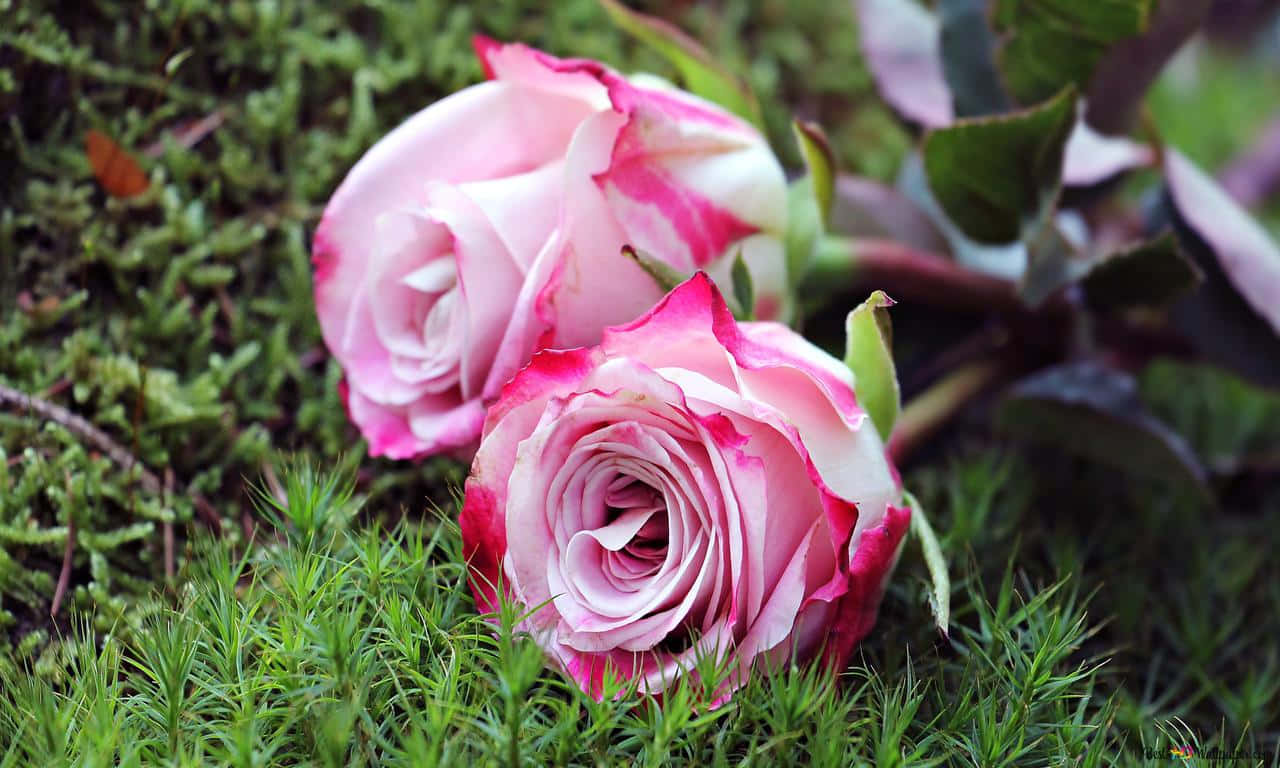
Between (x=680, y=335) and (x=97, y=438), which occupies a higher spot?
(x=680, y=335)

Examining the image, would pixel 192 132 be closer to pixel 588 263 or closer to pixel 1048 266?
pixel 588 263

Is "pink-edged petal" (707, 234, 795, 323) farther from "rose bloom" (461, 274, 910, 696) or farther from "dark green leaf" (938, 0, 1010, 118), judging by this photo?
"dark green leaf" (938, 0, 1010, 118)

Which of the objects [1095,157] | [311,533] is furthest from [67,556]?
[1095,157]

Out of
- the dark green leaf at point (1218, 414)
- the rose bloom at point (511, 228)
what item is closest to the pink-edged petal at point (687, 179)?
the rose bloom at point (511, 228)

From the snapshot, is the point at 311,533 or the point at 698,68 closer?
the point at 311,533

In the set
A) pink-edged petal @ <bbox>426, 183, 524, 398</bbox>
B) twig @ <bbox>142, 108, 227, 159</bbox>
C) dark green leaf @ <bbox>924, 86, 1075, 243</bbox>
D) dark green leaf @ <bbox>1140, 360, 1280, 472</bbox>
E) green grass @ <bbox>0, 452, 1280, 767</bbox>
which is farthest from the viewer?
dark green leaf @ <bbox>1140, 360, 1280, 472</bbox>

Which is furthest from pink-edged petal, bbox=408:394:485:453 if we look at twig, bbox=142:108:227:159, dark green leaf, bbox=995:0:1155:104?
dark green leaf, bbox=995:0:1155:104

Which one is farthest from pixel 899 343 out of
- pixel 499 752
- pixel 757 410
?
pixel 499 752

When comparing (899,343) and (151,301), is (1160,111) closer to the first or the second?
(899,343)
